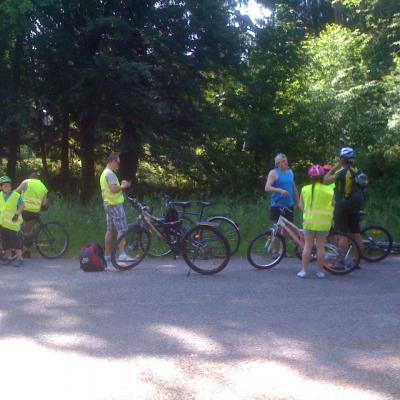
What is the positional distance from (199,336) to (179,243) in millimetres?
4034

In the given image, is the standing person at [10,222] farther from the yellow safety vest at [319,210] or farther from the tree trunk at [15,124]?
the tree trunk at [15,124]

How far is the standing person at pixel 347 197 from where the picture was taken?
36.3ft

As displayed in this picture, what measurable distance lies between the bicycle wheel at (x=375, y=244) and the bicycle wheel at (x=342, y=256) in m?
1.23

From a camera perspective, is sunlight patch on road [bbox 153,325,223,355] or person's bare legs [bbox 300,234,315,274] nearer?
sunlight patch on road [bbox 153,325,223,355]

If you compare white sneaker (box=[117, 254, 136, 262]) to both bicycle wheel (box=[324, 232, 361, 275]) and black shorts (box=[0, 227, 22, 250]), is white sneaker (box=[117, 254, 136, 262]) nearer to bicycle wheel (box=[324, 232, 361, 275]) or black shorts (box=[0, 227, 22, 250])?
black shorts (box=[0, 227, 22, 250])

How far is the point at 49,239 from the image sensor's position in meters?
12.7

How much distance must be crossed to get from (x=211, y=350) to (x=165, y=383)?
3.25 feet

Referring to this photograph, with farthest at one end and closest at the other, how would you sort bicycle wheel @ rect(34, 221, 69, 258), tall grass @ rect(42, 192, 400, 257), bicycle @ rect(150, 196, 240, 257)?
tall grass @ rect(42, 192, 400, 257) → bicycle wheel @ rect(34, 221, 69, 258) → bicycle @ rect(150, 196, 240, 257)

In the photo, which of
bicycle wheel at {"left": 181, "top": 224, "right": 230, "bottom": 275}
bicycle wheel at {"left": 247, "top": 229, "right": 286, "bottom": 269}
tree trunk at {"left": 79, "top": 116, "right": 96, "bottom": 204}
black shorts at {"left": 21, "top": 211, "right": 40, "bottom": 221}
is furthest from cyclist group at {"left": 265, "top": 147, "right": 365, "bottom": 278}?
tree trunk at {"left": 79, "top": 116, "right": 96, "bottom": 204}

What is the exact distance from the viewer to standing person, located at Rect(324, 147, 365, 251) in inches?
435

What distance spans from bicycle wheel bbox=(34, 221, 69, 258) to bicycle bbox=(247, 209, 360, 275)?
3.78 m

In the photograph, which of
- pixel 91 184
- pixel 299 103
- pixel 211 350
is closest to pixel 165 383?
pixel 211 350

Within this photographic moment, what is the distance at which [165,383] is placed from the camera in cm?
561

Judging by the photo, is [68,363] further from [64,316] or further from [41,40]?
[41,40]
